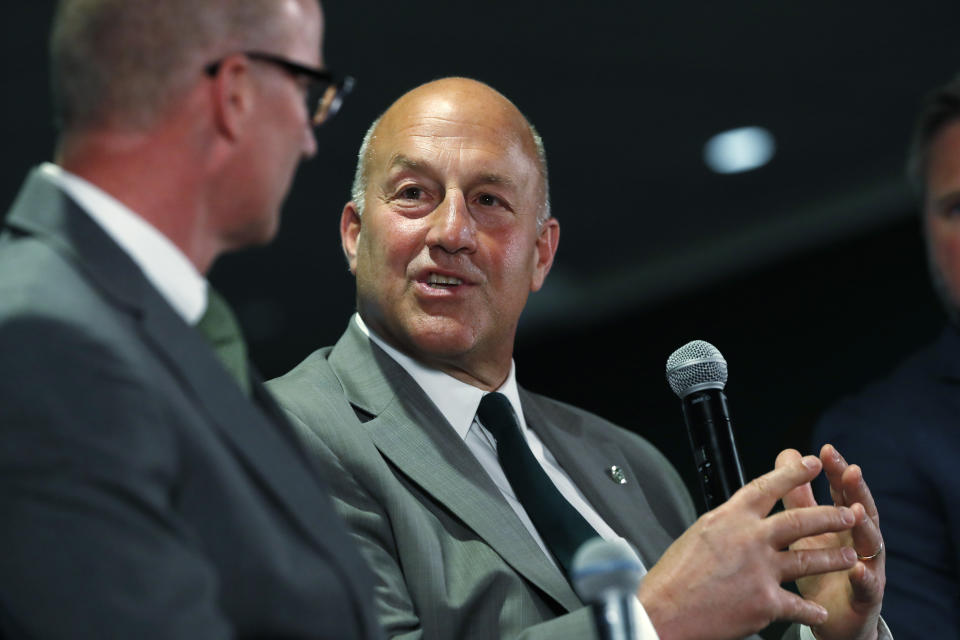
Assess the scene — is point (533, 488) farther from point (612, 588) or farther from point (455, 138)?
point (612, 588)

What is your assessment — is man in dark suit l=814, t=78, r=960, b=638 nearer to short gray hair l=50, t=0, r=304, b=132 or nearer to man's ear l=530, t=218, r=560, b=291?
man's ear l=530, t=218, r=560, b=291

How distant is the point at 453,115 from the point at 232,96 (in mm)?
995

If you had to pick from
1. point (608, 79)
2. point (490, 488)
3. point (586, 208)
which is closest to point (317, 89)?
point (490, 488)

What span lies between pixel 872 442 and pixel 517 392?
2.71 ft

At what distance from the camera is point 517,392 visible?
2.18 metres

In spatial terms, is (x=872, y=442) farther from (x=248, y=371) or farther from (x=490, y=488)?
(x=248, y=371)

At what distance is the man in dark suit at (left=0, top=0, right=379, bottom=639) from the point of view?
903mm

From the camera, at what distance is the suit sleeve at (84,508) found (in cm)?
89

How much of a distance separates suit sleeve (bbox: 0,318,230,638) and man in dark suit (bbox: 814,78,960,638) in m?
1.77

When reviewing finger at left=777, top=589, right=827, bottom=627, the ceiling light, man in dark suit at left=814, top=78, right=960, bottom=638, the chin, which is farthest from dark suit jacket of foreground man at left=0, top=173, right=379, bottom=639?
the ceiling light

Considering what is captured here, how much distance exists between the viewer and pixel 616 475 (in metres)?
2.11

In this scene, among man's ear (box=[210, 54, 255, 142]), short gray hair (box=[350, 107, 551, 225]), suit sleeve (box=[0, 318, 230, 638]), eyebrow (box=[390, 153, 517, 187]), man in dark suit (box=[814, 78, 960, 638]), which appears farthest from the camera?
man in dark suit (box=[814, 78, 960, 638])

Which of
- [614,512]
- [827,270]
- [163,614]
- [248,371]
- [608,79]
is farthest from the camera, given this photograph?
[827,270]

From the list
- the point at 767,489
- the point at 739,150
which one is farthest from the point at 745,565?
the point at 739,150
